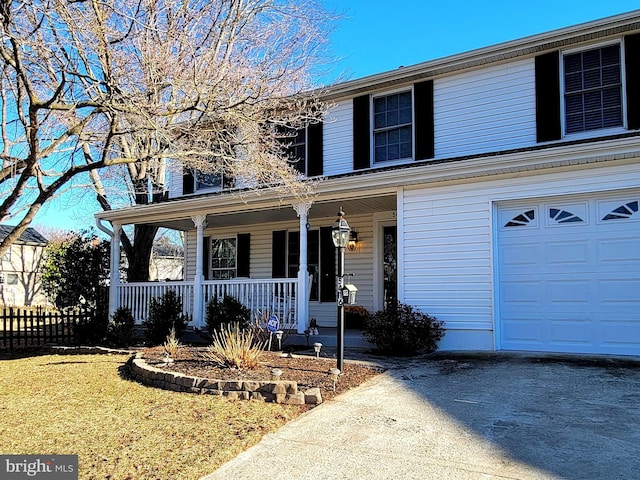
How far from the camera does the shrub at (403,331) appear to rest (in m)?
8.02

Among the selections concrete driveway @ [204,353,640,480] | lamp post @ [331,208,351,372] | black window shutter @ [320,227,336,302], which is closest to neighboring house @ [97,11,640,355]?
black window shutter @ [320,227,336,302]

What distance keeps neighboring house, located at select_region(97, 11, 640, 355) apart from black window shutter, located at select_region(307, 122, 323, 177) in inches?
1.3

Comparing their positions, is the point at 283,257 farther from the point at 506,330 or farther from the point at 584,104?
the point at 584,104

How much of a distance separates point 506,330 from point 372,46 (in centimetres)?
682

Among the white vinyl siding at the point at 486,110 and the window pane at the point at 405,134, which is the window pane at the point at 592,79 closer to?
the white vinyl siding at the point at 486,110

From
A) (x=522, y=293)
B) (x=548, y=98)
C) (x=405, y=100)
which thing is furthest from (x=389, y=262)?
(x=548, y=98)

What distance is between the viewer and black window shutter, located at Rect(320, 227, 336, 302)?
1184 centimetres

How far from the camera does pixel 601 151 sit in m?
7.14

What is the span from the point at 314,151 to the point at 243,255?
3644mm

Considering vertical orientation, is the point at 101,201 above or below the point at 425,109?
below

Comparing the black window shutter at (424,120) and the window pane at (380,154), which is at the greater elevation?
the black window shutter at (424,120)

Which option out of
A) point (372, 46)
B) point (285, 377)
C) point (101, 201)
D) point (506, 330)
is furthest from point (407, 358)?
point (101, 201)

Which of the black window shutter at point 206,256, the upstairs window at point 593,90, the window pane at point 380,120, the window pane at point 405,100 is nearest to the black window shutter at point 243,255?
the black window shutter at point 206,256

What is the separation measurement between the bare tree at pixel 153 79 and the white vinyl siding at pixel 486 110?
8.93 feet
